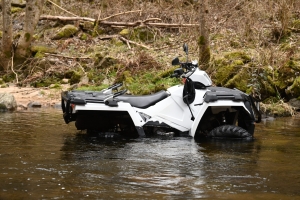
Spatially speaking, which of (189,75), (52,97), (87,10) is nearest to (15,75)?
(52,97)

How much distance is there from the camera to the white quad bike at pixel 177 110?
890 cm

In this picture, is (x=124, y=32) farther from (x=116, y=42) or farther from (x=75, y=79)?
(x=75, y=79)

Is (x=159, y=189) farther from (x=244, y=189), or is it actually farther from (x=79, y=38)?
(x=79, y=38)

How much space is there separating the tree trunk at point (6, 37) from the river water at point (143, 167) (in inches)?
322

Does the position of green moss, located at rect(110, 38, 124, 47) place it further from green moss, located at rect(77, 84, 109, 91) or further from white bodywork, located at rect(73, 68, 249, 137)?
white bodywork, located at rect(73, 68, 249, 137)

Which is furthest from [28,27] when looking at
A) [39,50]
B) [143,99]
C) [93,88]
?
[143,99]

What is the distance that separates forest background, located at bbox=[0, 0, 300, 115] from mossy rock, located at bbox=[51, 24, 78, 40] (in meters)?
0.04

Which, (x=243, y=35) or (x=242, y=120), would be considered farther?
(x=243, y=35)

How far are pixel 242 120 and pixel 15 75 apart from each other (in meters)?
10.2

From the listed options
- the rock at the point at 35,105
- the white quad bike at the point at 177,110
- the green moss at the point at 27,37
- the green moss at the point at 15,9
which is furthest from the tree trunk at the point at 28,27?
the white quad bike at the point at 177,110

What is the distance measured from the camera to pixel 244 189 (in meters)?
6.07

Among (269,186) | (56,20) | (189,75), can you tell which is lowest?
(269,186)

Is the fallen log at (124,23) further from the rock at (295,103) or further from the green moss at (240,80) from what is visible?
the rock at (295,103)

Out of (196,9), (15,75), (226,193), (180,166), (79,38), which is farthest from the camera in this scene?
(196,9)
